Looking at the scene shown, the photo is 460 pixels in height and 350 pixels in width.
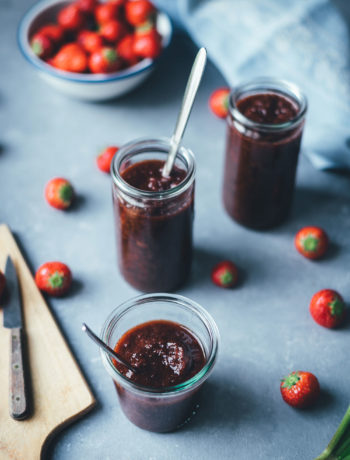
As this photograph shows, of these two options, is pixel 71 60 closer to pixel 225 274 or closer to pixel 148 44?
pixel 148 44

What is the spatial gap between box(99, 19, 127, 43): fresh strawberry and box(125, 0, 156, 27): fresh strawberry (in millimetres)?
50

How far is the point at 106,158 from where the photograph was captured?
1717mm

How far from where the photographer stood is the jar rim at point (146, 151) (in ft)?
4.14

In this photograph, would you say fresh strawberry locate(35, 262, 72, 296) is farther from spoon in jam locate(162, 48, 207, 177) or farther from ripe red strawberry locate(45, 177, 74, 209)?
spoon in jam locate(162, 48, 207, 177)

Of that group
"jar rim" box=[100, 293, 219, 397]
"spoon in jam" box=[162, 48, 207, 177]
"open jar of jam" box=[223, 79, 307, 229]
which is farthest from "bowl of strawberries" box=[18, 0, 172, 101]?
"jar rim" box=[100, 293, 219, 397]

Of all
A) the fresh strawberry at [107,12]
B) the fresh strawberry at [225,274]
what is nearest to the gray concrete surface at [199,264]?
the fresh strawberry at [225,274]

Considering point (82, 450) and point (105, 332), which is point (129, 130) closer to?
point (105, 332)

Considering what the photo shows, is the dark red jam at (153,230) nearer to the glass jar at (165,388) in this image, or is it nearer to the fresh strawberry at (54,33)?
the glass jar at (165,388)

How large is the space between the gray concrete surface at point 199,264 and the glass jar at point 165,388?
0.07 meters

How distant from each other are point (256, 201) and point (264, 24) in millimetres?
602

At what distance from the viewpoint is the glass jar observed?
3.71 feet

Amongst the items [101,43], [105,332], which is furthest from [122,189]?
[101,43]

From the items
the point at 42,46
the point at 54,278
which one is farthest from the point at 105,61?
the point at 54,278

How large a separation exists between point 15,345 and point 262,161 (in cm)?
75
